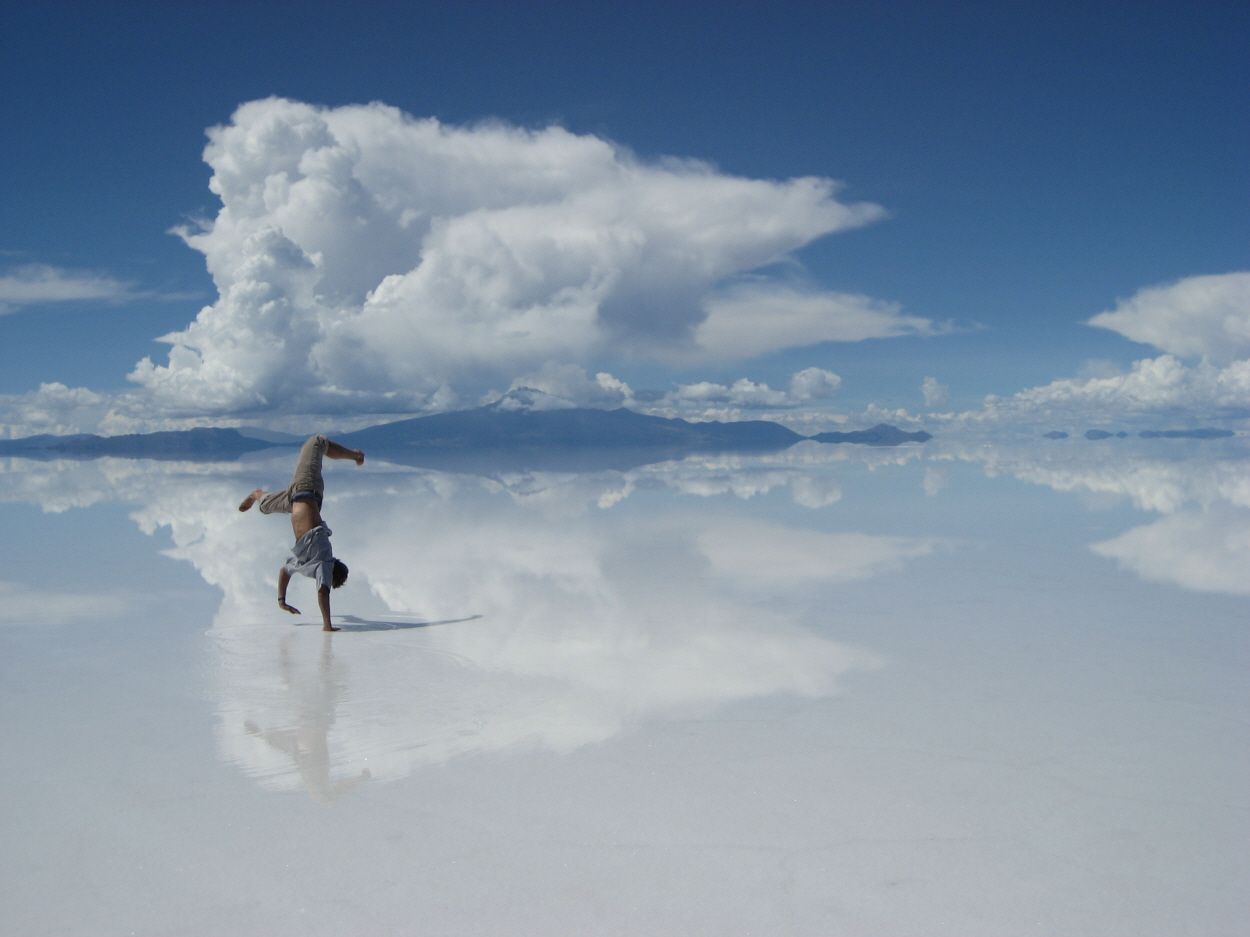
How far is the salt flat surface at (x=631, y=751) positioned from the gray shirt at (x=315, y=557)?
72cm

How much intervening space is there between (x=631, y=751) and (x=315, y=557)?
570 cm

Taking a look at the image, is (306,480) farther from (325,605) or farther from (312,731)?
(312,731)

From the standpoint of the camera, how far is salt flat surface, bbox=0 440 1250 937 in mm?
4676

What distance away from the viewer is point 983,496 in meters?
30.7

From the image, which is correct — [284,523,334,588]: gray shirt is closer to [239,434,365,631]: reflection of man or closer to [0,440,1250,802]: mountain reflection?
[239,434,365,631]: reflection of man

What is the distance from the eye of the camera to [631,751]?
6625mm

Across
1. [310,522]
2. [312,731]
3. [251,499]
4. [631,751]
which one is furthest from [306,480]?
[631,751]

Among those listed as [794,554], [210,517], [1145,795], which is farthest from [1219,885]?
[210,517]

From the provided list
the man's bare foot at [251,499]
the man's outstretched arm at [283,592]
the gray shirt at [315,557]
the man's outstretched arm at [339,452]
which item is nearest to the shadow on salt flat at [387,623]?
the man's outstretched arm at [283,592]

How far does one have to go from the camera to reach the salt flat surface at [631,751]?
4.68m

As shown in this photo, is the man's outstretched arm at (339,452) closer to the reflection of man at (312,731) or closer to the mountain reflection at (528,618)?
the mountain reflection at (528,618)

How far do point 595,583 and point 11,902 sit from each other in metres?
9.63

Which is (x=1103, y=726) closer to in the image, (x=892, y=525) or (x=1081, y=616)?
(x=1081, y=616)

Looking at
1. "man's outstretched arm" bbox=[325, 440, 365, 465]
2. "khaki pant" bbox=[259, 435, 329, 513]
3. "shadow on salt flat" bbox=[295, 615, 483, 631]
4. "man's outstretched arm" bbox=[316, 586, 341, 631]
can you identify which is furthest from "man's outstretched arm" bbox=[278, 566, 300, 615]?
"man's outstretched arm" bbox=[325, 440, 365, 465]
